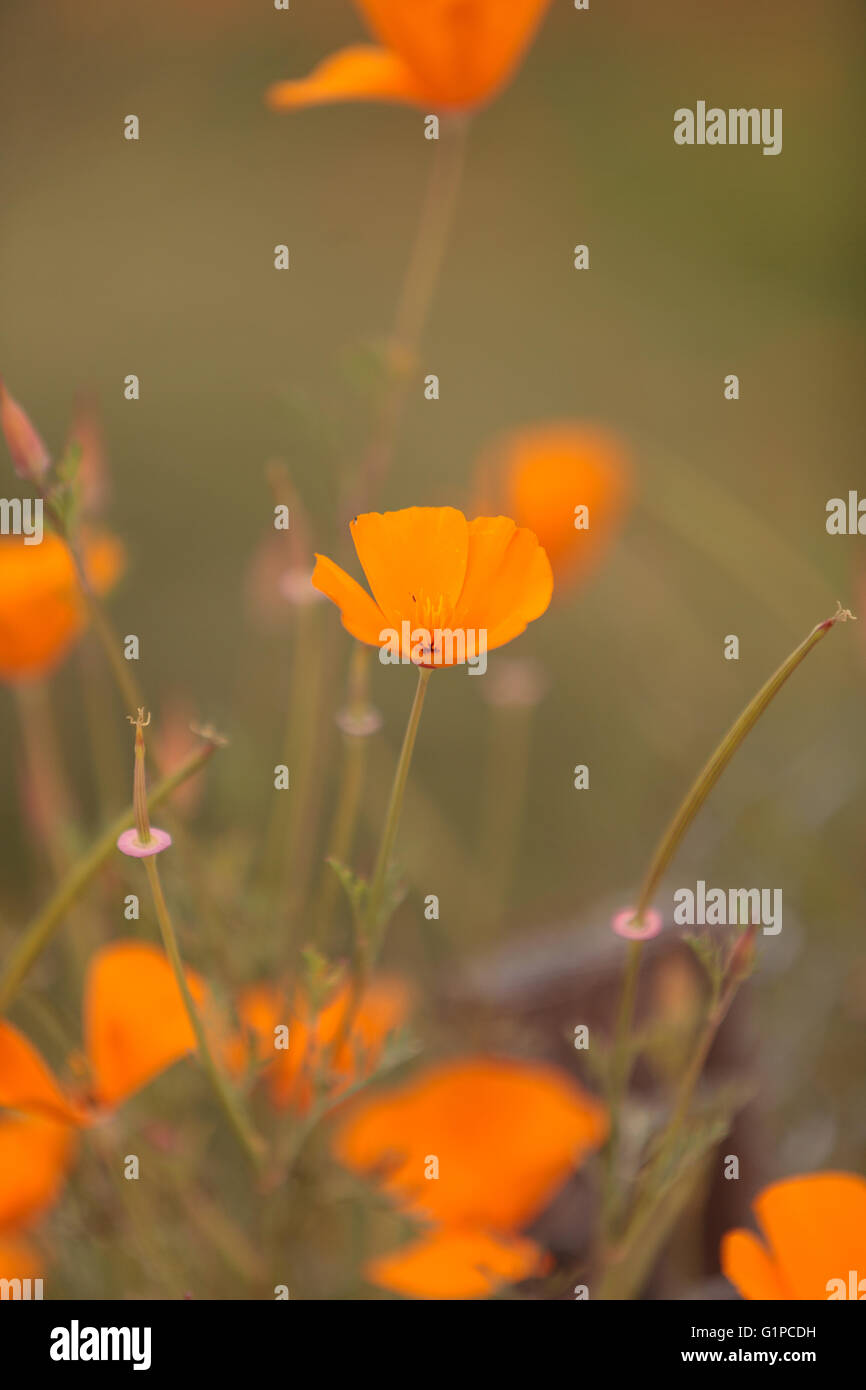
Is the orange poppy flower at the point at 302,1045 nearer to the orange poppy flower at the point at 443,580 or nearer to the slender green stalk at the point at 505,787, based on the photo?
the orange poppy flower at the point at 443,580

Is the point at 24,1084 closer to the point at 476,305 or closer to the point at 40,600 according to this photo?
the point at 40,600

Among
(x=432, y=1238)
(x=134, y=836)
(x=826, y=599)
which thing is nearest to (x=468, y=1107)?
(x=432, y=1238)

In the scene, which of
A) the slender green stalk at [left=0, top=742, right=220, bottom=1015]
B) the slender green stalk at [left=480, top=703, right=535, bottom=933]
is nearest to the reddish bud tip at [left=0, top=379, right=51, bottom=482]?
the slender green stalk at [left=0, top=742, right=220, bottom=1015]

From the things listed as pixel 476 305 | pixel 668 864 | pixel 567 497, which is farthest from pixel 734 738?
pixel 476 305

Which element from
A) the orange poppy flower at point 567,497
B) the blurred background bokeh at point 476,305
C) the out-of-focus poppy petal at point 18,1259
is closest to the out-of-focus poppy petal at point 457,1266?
the out-of-focus poppy petal at point 18,1259
